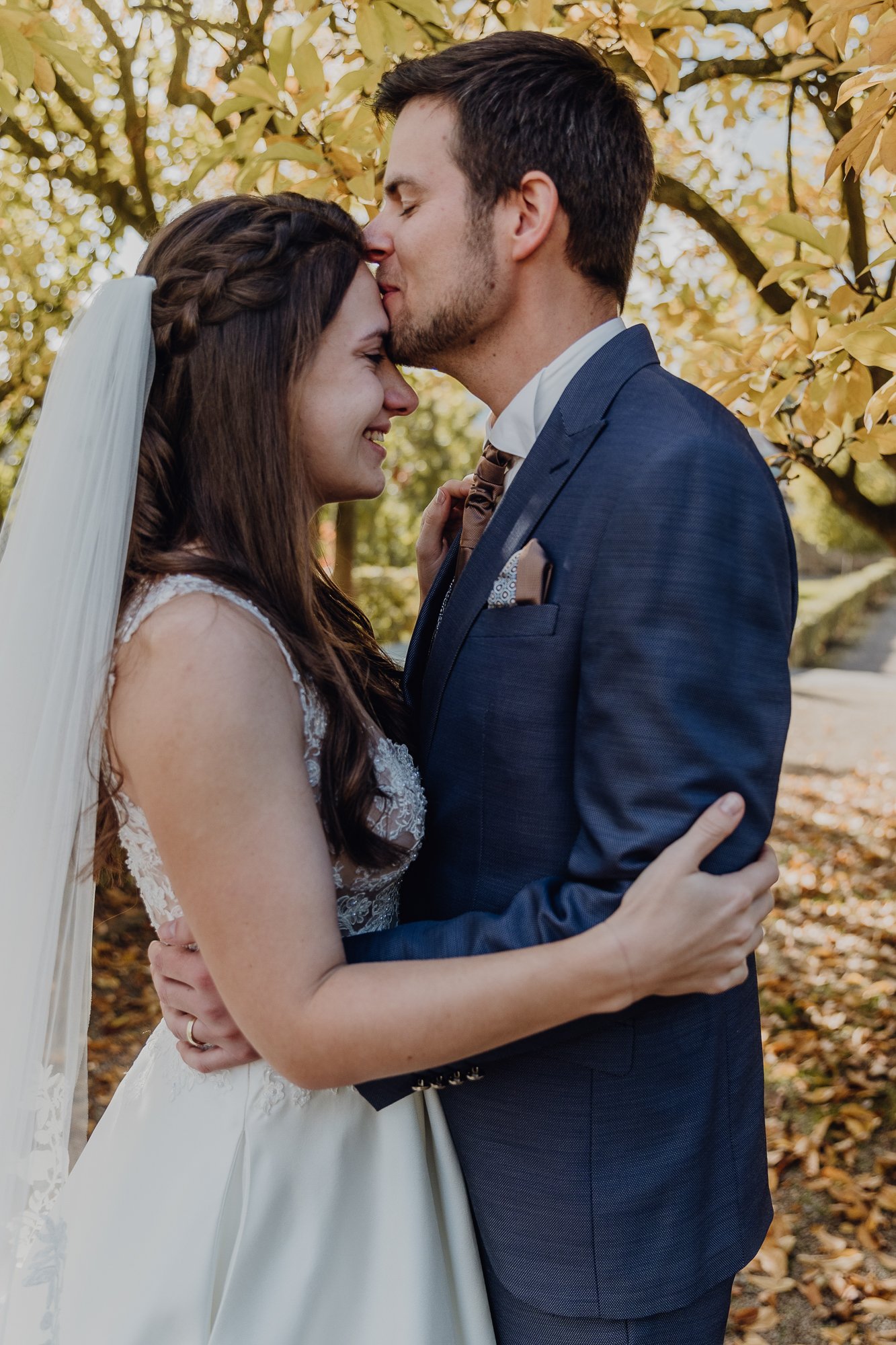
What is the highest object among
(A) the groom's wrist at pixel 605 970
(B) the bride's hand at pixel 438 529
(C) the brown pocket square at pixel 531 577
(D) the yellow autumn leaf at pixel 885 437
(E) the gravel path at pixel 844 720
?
(D) the yellow autumn leaf at pixel 885 437

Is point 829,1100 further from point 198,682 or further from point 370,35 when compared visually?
point 370,35

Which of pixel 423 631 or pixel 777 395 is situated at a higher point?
pixel 777 395

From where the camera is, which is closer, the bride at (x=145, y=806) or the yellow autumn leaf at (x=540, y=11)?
the bride at (x=145, y=806)

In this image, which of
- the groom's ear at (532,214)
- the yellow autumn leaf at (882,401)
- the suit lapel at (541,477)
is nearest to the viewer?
the suit lapel at (541,477)

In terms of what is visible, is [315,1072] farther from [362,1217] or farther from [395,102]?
[395,102]

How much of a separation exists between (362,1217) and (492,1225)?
20 cm

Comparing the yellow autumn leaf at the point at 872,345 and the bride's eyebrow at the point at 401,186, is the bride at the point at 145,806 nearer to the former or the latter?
the bride's eyebrow at the point at 401,186

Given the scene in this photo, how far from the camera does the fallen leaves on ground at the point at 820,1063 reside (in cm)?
352

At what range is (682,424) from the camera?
5.06 ft

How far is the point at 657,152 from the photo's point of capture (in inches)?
229

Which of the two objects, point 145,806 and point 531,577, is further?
point 531,577

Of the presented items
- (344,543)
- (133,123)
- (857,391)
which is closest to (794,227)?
(857,391)

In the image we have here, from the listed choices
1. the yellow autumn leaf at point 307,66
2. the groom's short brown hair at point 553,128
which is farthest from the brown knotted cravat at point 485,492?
the yellow autumn leaf at point 307,66

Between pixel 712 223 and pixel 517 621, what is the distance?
318 cm
